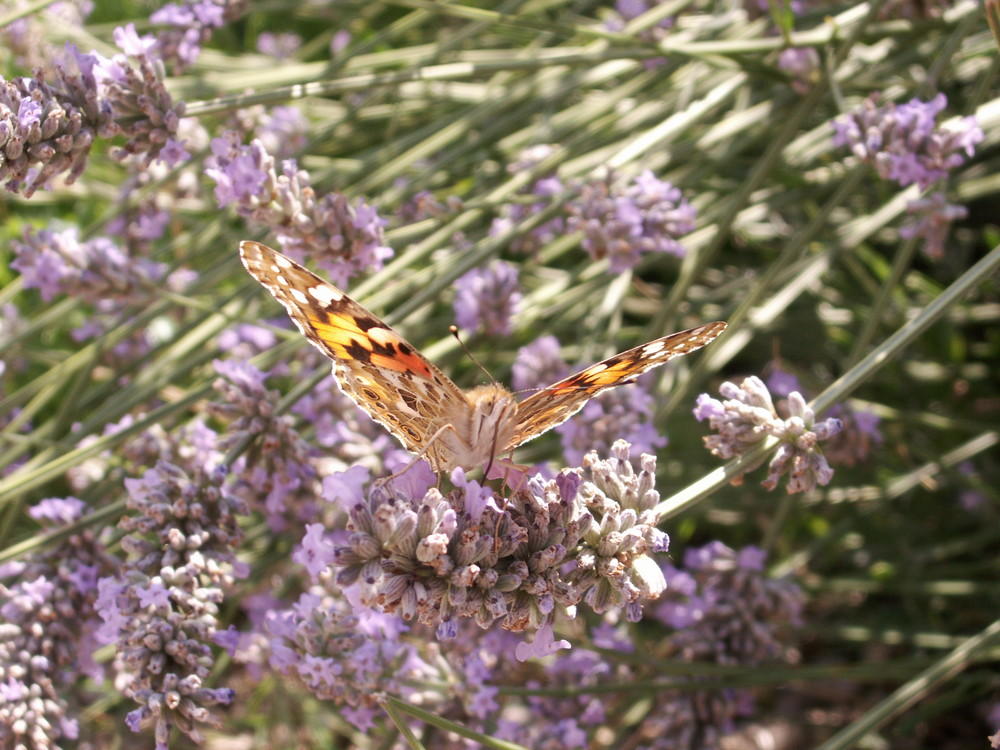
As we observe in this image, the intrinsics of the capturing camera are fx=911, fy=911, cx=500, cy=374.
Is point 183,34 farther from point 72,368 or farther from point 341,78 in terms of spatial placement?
point 72,368

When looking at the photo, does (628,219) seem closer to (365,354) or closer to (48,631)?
(365,354)

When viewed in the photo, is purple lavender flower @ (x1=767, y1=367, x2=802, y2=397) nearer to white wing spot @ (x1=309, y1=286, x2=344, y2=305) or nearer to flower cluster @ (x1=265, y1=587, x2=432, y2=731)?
flower cluster @ (x1=265, y1=587, x2=432, y2=731)

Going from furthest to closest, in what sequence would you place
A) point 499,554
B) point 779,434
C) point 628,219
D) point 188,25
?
point 188,25 → point 628,219 → point 779,434 → point 499,554

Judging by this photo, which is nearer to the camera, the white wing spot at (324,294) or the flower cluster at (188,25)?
the white wing spot at (324,294)

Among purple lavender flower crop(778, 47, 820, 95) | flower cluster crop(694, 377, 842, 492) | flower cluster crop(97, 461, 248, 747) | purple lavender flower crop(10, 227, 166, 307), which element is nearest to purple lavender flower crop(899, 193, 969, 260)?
purple lavender flower crop(778, 47, 820, 95)

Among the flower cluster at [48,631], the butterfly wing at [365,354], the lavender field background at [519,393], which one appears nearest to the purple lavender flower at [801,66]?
the lavender field background at [519,393]

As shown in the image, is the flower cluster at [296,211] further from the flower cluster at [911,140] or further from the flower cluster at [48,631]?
the flower cluster at [911,140]

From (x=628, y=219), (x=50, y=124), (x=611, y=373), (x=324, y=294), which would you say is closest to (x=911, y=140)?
(x=628, y=219)
